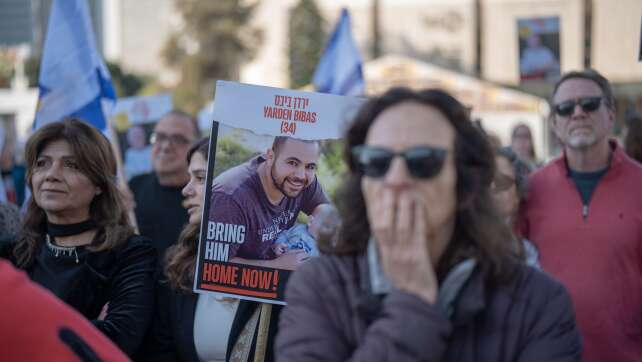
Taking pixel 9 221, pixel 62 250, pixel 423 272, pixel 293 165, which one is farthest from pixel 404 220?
pixel 9 221

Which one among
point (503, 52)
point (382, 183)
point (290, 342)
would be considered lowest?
point (290, 342)

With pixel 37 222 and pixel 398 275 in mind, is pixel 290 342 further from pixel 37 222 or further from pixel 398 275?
pixel 37 222

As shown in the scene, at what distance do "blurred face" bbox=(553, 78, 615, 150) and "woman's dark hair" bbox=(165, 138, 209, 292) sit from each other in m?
1.88

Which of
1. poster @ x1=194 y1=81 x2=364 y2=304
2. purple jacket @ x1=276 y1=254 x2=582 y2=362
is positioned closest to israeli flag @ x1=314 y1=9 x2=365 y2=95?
poster @ x1=194 y1=81 x2=364 y2=304

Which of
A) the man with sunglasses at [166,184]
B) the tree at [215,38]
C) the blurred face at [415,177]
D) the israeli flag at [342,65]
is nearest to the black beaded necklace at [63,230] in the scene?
the man with sunglasses at [166,184]

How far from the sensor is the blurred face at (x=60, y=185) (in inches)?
142

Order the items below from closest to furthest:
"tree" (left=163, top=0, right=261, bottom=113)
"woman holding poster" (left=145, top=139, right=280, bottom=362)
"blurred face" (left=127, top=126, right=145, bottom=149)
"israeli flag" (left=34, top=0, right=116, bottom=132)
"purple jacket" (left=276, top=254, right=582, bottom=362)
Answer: "purple jacket" (left=276, top=254, right=582, bottom=362), "woman holding poster" (left=145, top=139, right=280, bottom=362), "israeli flag" (left=34, top=0, right=116, bottom=132), "blurred face" (left=127, top=126, right=145, bottom=149), "tree" (left=163, top=0, right=261, bottom=113)

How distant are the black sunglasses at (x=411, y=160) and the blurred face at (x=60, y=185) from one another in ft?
6.33

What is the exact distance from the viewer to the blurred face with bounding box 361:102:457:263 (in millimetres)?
2016

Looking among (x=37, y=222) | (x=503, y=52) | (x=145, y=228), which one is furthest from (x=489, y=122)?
(x=37, y=222)

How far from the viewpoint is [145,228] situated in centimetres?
556

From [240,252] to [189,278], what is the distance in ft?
1.15

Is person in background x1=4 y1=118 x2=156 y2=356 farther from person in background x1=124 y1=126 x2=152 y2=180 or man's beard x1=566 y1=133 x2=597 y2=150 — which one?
person in background x1=124 y1=126 x2=152 y2=180

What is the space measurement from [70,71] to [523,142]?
17.0 ft
